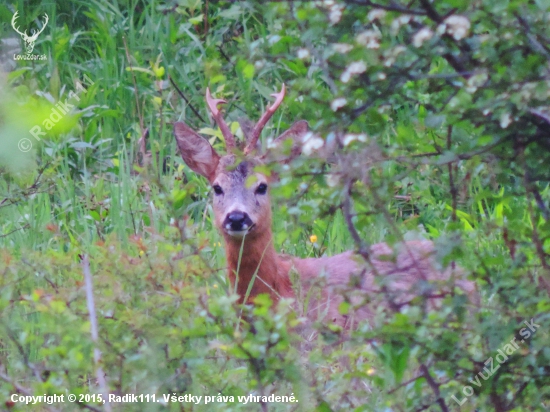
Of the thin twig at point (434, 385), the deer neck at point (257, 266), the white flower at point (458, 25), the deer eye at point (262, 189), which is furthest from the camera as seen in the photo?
the deer eye at point (262, 189)

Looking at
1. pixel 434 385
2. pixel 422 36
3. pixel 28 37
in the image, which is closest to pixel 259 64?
pixel 422 36

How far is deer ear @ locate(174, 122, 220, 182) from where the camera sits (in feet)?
20.7

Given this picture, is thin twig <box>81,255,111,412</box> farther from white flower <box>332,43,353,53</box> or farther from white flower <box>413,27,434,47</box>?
white flower <box>413,27,434,47</box>

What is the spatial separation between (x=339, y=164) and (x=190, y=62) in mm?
5025

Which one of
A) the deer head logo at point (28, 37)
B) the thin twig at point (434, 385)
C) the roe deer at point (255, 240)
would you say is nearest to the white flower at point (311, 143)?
the thin twig at point (434, 385)

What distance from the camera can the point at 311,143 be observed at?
287cm

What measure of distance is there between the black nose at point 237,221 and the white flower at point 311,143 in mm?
2819

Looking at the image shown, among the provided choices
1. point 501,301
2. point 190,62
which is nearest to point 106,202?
point 190,62

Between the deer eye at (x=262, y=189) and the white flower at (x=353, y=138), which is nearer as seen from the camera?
the white flower at (x=353, y=138)

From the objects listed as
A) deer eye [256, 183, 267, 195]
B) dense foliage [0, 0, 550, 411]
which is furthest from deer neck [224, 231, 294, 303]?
dense foliage [0, 0, 550, 411]

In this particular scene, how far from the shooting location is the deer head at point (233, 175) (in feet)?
19.0

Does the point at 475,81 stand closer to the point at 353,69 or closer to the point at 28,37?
the point at 353,69

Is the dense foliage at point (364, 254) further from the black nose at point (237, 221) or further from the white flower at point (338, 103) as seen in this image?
the black nose at point (237, 221)

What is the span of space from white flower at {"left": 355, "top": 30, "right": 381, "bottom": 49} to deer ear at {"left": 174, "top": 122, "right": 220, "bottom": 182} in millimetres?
3505
